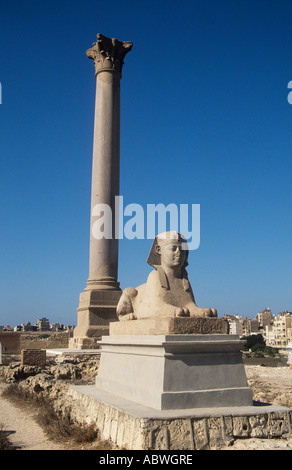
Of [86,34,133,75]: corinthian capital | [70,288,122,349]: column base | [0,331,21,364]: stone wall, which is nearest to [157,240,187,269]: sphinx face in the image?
[70,288,122,349]: column base

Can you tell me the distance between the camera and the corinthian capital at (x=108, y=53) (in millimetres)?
16875

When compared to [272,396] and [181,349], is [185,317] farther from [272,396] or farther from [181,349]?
[272,396]

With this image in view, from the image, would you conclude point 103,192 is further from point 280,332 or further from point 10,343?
point 280,332

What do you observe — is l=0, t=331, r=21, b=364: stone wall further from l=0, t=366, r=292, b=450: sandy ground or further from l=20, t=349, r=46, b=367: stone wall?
l=0, t=366, r=292, b=450: sandy ground

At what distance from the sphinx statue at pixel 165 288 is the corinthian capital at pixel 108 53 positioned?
37.5 feet

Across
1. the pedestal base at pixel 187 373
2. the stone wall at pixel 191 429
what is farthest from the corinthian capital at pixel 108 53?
the stone wall at pixel 191 429

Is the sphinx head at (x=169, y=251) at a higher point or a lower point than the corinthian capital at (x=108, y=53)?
lower

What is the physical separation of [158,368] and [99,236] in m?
9.93

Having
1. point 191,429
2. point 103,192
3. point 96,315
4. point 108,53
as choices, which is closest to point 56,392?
point 191,429

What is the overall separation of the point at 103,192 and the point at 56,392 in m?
7.66

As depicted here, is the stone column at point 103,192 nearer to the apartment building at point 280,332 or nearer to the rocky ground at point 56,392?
the rocky ground at point 56,392

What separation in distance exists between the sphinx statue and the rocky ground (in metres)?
1.86

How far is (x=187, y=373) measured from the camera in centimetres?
573
